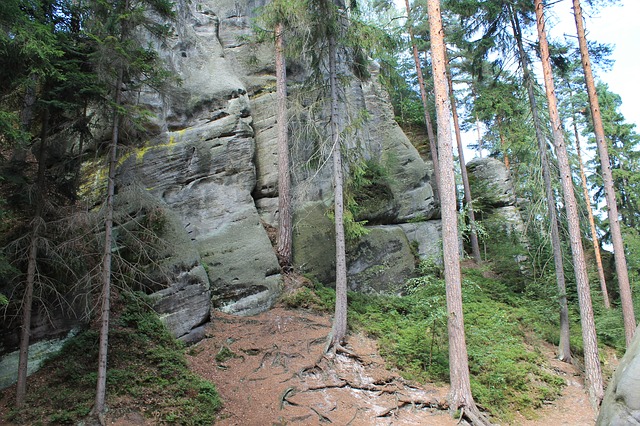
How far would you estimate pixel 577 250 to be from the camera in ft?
36.4

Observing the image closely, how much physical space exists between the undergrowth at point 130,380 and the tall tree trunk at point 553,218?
10304 mm

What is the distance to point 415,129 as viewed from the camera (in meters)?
23.2

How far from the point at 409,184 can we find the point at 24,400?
47.9 feet

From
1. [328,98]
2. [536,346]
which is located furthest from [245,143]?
[536,346]

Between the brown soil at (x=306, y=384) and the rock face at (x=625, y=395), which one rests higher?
the rock face at (x=625, y=395)

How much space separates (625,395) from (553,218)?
33.0 feet

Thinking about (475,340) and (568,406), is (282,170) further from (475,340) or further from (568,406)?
(568,406)

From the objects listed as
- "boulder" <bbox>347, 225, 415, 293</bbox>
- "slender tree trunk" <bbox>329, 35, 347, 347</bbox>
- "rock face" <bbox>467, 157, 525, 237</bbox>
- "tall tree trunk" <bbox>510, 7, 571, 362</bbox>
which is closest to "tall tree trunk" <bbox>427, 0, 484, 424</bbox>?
"slender tree trunk" <bbox>329, 35, 347, 347</bbox>

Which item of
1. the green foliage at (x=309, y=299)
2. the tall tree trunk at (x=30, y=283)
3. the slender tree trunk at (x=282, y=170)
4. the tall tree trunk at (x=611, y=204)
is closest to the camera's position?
the tall tree trunk at (x=30, y=283)

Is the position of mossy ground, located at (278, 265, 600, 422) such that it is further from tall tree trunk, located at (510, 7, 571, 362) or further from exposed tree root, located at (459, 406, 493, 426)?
tall tree trunk, located at (510, 7, 571, 362)

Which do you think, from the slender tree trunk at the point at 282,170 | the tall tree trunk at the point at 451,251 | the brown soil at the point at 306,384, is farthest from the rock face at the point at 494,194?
the tall tree trunk at the point at 451,251

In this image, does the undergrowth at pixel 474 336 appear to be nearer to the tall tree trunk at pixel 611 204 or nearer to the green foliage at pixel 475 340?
the green foliage at pixel 475 340

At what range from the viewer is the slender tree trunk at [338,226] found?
10.7 metres

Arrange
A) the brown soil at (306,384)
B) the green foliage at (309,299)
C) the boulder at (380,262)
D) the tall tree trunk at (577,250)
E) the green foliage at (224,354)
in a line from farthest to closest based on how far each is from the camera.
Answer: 1. the boulder at (380,262)
2. the green foliage at (309,299)
3. the tall tree trunk at (577,250)
4. the green foliage at (224,354)
5. the brown soil at (306,384)
